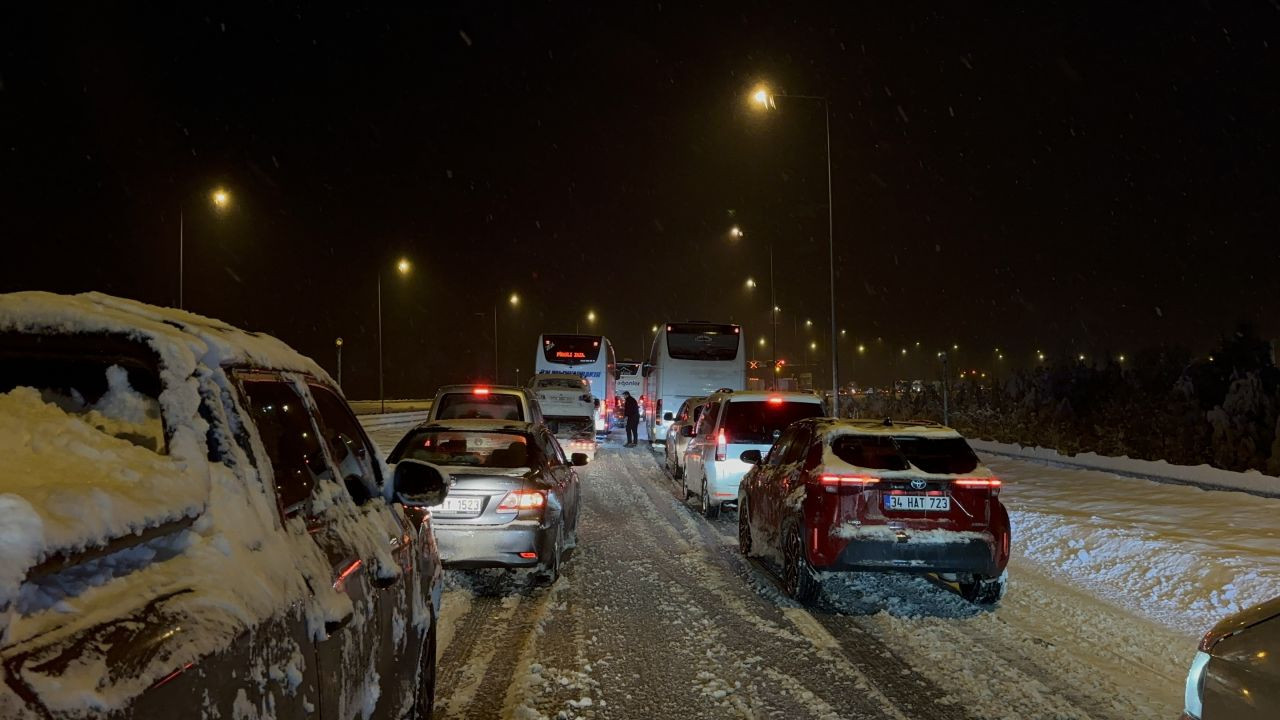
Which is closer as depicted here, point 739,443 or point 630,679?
point 630,679

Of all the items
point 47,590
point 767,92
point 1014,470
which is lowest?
point 1014,470

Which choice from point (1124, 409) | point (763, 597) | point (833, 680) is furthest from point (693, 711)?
point (1124, 409)

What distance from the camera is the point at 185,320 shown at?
2898mm

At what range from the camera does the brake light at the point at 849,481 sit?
795 cm

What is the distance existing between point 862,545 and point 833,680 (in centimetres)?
217

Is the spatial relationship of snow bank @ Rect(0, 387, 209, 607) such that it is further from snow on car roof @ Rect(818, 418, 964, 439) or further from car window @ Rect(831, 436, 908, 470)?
snow on car roof @ Rect(818, 418, 964, 439)

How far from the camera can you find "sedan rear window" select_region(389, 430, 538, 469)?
29.7ft

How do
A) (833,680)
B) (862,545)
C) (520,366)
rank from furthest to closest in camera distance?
1. (520,366)
2. (862,545)
3. (833,680)

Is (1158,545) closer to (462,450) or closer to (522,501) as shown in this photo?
(522,501)

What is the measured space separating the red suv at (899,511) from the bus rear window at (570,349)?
1191 inches

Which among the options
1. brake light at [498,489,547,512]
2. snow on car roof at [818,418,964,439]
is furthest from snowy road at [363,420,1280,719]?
snow on car roof at [818,418,964,439]

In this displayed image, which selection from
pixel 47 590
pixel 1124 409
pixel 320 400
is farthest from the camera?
pixel 1124 409

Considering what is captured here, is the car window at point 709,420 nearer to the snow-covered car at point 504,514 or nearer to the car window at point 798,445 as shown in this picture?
the car window at point 798,445

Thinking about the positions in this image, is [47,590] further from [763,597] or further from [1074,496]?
[1074,496]
